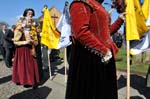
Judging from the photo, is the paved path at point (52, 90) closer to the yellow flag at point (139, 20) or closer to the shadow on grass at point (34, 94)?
the shadow on grass at point (34, 94)

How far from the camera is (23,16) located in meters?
8.84

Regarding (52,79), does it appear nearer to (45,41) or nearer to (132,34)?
(45,41)

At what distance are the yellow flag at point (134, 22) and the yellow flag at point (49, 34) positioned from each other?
16.9 ft

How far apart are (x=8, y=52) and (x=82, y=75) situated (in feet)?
47.0

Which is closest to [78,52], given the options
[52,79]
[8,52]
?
[52,79]

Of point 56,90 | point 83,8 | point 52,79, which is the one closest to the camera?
point 83,8

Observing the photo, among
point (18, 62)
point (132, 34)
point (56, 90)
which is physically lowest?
point (56, 90)

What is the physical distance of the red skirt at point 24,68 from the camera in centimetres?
842

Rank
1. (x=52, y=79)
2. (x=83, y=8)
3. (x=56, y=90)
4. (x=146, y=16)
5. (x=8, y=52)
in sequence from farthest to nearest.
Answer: (x=8, y=52)
(x=52, y=79)
(x=56, y=90)
(x=146, y=16)
(x=83, y=8)

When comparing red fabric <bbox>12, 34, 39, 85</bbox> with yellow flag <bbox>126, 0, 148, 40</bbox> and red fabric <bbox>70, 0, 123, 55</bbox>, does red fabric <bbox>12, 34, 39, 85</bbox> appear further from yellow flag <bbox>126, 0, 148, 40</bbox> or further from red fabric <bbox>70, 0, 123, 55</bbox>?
red fabric <bbox>70, 0, 123, 55</bbox>

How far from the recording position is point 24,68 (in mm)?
8492

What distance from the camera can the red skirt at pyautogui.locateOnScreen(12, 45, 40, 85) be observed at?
842 centimetres

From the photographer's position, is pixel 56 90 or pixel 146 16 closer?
pixel 146 16

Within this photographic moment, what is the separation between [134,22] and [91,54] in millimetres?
2901
